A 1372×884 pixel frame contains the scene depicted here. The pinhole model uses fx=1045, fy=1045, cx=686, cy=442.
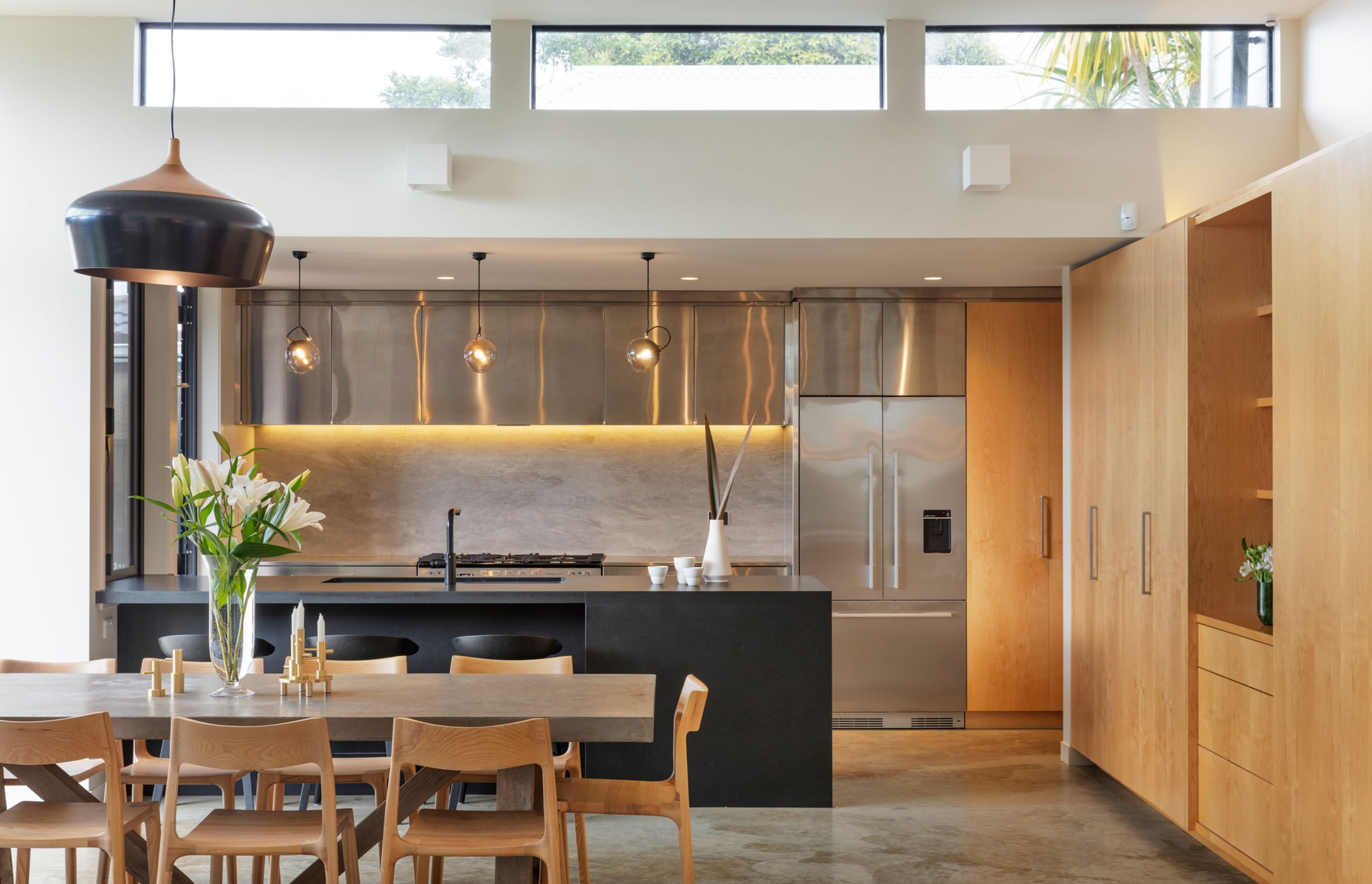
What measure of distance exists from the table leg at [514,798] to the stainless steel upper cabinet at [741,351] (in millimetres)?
3984

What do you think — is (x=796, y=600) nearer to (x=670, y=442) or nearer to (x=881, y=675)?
(x=881, y=675)

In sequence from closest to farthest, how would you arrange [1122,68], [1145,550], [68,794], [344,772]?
[68,794]
[344,772]
[1145,550]
[1122,68]

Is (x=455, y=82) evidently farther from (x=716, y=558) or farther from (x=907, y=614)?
(x=907, y=614)

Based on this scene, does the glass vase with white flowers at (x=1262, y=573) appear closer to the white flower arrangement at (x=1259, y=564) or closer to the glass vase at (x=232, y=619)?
the white flower arrangement at (x=1259, y=564)

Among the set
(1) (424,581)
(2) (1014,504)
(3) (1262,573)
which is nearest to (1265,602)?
(3) (1262,573)

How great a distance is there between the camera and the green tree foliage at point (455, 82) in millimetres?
4949

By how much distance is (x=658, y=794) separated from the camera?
321 cm

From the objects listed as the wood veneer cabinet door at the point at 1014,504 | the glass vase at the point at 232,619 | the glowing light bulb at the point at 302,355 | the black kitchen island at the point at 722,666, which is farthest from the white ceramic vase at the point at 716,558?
the glowing light bulb at the point at 302,355

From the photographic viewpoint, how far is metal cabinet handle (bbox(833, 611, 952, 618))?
630cm

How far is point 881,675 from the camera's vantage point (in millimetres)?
6273

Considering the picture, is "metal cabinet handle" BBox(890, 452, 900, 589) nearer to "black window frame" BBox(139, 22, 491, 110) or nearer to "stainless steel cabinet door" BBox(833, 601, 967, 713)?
"stainless steel cabinet door" BBox(833, 601, 967, 713)

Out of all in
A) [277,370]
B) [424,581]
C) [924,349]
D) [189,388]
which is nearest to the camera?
[424,581]

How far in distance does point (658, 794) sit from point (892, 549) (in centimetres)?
341

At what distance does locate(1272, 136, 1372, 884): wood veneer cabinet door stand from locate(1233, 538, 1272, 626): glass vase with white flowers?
252mm
